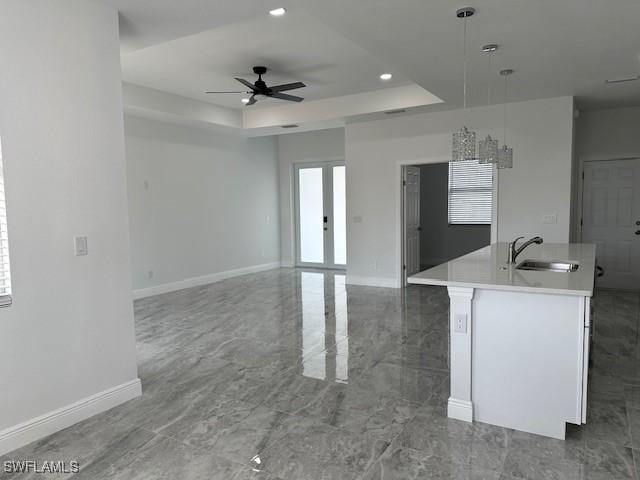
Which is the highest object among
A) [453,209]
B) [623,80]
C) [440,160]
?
[623,80]

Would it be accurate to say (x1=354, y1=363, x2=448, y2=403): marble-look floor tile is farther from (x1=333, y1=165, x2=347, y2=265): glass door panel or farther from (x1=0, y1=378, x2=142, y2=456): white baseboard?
(x1=333, y1=165, x2=347, y2=265): glass door panel

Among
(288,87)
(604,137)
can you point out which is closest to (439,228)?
(604,137)

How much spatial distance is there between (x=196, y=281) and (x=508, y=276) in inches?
231

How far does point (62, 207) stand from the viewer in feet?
8.95

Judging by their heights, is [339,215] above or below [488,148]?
below

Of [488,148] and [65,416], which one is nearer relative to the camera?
[65,416]

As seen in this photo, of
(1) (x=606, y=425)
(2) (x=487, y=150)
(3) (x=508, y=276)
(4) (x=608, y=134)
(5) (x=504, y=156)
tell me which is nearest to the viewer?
(1) (x=606, y=425)

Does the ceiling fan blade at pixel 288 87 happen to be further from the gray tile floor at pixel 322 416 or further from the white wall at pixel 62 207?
the gray tile floor at pixel 322 416

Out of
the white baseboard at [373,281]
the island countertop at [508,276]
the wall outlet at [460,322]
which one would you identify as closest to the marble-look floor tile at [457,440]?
the wall outlet at [460,322]

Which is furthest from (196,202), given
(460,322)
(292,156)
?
(460,322)

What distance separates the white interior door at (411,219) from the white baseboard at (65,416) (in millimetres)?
4975

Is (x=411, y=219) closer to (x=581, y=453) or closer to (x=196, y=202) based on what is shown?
(x=196, y=202)

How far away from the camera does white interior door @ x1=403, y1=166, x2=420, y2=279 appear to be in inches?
280

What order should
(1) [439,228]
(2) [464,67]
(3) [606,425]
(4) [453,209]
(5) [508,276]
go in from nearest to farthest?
(3) [606,425] → (5) [508,276] → (2) [464,67] → (4) [453,209] → (1) [439,228]
